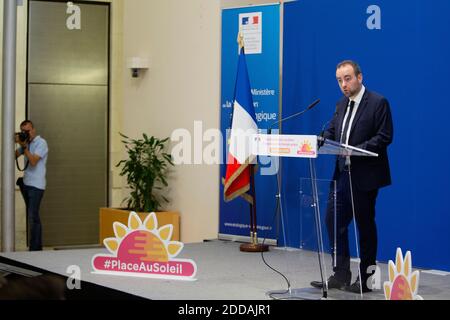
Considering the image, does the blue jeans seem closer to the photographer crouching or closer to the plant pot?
the photographer crouching

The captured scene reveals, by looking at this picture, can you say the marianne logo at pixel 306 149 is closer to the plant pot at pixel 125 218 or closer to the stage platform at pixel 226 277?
the stage platform at pixel 226 277

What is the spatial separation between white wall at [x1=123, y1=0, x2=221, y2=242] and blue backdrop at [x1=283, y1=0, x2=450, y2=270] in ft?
4.61

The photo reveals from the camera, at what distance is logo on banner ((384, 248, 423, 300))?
4.73 metres

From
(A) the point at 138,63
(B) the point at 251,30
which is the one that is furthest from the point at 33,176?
(B) the point at 251,30

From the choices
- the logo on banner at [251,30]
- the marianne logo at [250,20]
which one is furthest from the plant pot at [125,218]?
the marianne logo at [250,20]

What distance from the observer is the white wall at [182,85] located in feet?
30.6

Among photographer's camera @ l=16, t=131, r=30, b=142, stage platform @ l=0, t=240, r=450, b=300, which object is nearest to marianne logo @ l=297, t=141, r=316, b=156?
stage platform @ l=0, t=240, r=450, b=300

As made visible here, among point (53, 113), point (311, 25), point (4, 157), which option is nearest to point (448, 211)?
point (311, 25)

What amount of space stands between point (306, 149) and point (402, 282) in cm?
103

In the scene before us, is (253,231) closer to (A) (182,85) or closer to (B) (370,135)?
(A) (182,85)

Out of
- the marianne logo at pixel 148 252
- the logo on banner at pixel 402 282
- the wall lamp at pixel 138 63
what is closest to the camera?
the logo on banner at pixel 402 282

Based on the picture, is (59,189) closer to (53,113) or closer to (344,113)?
(53,113)

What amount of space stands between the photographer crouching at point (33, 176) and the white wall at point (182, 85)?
1.45 meters

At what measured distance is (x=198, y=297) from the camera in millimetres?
5715
